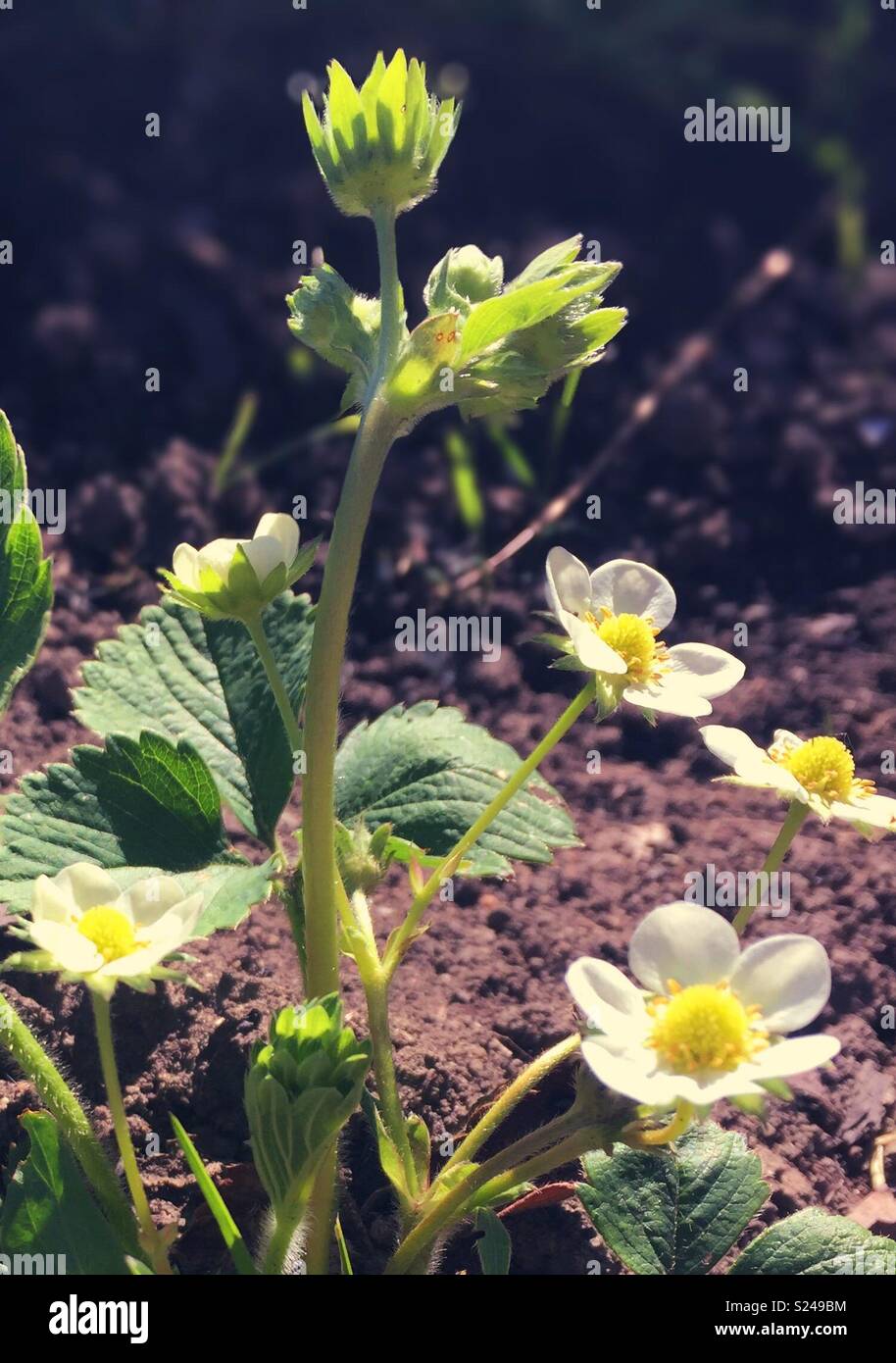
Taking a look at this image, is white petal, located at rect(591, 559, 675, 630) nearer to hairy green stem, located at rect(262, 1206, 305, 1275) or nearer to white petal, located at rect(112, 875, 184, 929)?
white petal, located at rect(112, 875, 184, 929)

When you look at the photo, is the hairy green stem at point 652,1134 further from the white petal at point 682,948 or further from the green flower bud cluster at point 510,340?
the green flower bud cluster at point 510,340

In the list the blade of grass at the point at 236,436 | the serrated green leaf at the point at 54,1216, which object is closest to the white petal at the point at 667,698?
the serrated green leaf at the point at 54,1216

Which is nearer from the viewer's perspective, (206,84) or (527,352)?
(527,352)

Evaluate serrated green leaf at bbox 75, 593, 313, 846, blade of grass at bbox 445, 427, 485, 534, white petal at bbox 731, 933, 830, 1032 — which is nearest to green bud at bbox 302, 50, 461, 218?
serrated green leaf at bbox 75, 593, 313, 846

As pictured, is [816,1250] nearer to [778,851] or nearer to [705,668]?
[778,851]
